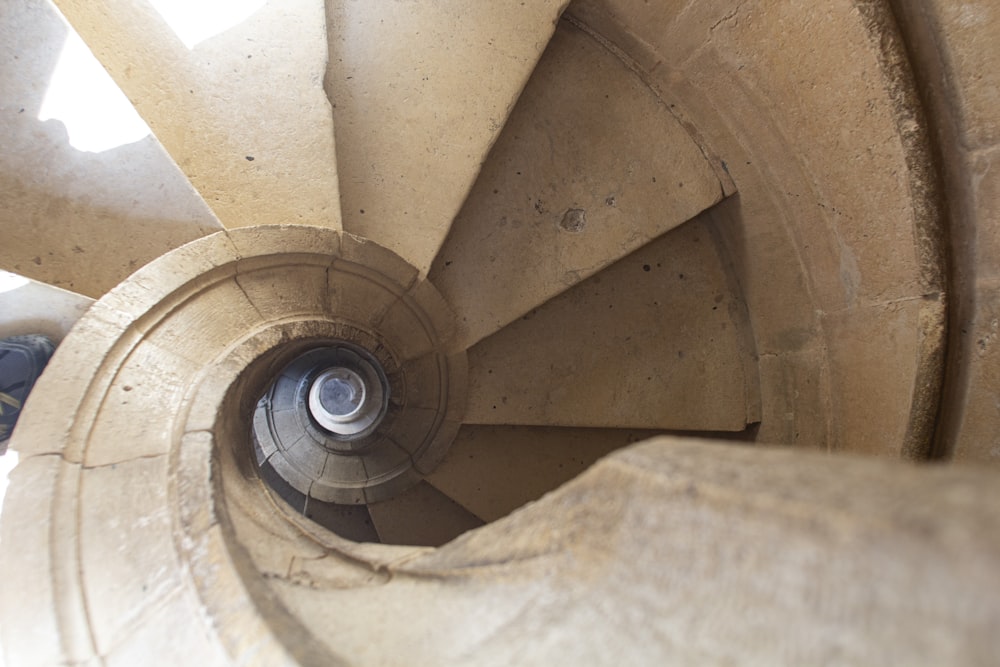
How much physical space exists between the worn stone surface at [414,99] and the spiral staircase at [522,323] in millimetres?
14

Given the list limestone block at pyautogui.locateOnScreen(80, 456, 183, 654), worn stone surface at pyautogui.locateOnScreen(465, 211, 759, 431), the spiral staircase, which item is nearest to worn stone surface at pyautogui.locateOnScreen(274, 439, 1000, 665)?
the spiral staircase

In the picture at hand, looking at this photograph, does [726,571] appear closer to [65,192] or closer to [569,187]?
[569,187]

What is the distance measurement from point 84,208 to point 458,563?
2136 mm

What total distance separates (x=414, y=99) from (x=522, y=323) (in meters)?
1.27

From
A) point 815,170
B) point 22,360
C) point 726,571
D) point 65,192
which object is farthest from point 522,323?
point 726,571

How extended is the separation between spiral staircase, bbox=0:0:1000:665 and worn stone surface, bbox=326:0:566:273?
14mm

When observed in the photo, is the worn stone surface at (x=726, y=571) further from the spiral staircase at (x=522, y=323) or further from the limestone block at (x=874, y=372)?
the limestone block at (x=874, y=372)

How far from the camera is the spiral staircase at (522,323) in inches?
30.5

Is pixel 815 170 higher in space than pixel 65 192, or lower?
higher

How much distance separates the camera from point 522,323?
11.0 ft

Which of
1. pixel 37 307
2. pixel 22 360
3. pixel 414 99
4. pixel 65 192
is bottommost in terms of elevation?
pixel 22 360

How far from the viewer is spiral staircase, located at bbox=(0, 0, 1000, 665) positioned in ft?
2.54

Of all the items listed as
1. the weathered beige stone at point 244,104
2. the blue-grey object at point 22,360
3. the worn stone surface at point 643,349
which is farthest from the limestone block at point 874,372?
the blue-grey object at point 22,360

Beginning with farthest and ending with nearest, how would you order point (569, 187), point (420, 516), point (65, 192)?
point (420, 516)
point (569, 187)
point (65, 192)
